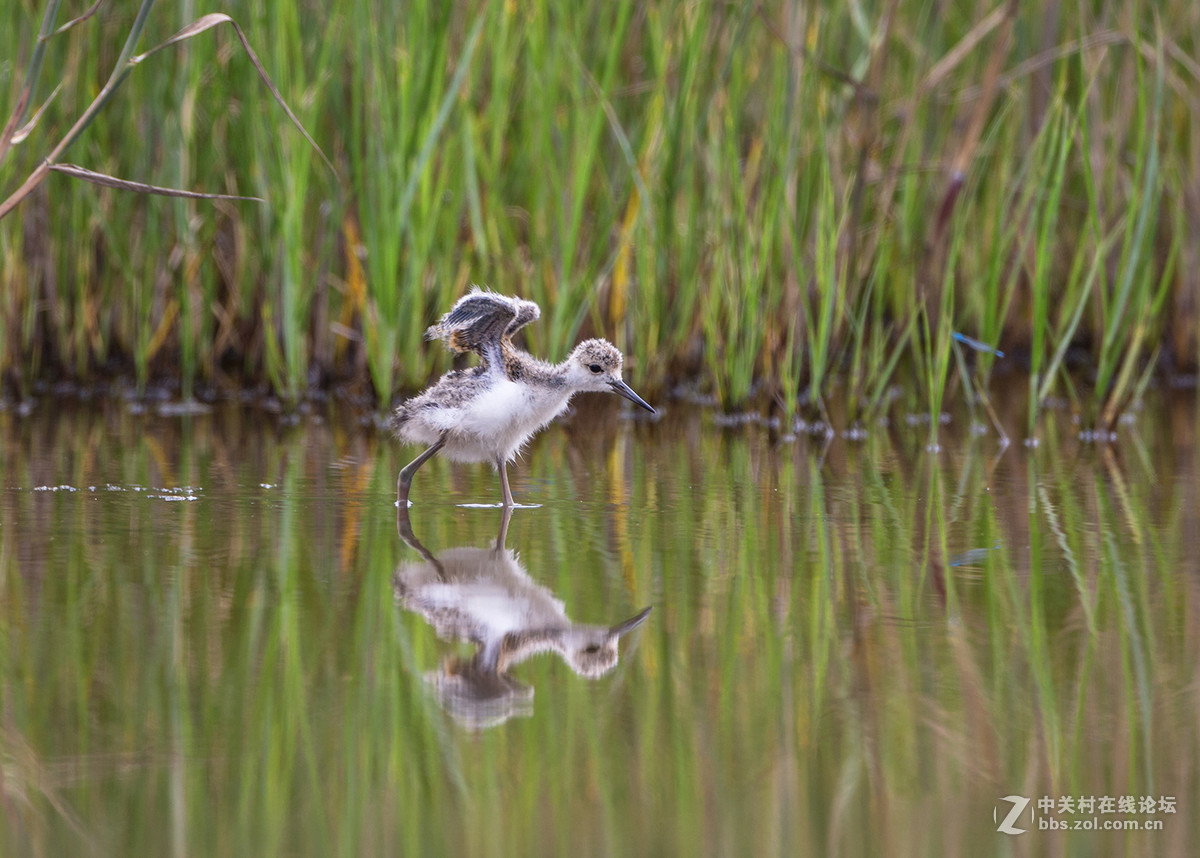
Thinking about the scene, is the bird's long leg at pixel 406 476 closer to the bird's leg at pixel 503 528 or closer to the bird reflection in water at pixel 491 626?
the bird's leg at pixel 503 528

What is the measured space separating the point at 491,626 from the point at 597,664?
13.5 inches

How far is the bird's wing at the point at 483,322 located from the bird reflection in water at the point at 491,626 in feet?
2.99

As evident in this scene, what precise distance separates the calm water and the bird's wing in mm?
439

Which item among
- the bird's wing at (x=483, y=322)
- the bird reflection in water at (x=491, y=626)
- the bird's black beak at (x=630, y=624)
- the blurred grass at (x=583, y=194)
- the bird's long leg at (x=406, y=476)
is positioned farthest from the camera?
the blurred grass at (x=583, y=194)

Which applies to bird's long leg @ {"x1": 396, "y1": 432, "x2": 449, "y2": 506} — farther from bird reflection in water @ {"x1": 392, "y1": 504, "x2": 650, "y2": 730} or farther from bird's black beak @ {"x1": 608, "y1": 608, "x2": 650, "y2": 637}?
bird's black beak @ {"x1": 608, "y1": 608, "x2": 650, "y2": 637}

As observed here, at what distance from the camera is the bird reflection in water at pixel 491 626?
2.44 metres

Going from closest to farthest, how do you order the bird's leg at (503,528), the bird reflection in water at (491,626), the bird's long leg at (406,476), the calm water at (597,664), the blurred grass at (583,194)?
the calm water at (597,664) → the bird reflection in water at (491,626) → the bird's leg at (503,528) → the bird's long leg at (406,476) → the blurred grass at (583,194)

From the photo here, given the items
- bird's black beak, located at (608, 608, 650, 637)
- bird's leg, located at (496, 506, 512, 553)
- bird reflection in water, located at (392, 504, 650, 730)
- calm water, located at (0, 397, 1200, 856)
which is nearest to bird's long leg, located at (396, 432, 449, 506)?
calm water, located at (0, 397, 1200, 856)

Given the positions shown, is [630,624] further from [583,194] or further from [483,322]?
[583,194]

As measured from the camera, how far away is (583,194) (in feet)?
18.6

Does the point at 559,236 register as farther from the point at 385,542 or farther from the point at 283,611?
the point at 283,611

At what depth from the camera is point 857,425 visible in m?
5.81

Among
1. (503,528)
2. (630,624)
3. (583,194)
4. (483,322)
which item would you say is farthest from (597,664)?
(583,194)

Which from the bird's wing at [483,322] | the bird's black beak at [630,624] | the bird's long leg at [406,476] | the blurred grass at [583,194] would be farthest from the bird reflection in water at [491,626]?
the blurred grass at [583,194]
